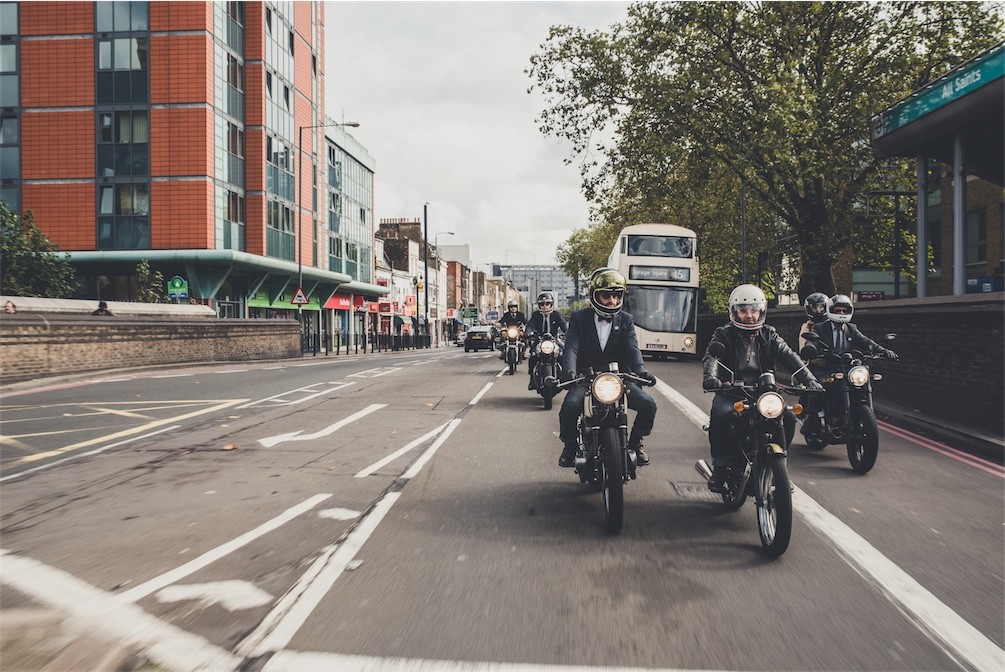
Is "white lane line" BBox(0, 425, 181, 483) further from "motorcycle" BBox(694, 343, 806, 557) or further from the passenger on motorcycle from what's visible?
the passenger on motorcycle

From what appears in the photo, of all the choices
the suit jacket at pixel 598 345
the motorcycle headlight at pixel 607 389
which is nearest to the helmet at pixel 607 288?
the suit jacket at pixel 598 345

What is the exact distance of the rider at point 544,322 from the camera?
1262cm

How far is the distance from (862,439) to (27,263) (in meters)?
27.2

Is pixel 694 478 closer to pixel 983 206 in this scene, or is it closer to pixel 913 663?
pixel 913 663

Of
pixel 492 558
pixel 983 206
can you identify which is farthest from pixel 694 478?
pixel 983 206

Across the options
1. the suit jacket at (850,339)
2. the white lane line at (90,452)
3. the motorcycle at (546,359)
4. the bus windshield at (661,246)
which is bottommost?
the white lane line at (90,452)

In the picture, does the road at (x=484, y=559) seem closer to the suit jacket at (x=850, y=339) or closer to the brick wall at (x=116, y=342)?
the suit jacket at (x=850, y=339)

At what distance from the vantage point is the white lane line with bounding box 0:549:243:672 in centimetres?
312

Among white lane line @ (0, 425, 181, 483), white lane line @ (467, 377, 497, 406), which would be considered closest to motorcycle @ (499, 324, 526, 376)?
white lane line @ (467, 377, 497, 406)

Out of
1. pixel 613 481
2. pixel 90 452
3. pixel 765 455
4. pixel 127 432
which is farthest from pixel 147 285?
pixel 765 455

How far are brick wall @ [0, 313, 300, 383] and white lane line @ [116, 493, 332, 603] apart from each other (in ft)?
48.1

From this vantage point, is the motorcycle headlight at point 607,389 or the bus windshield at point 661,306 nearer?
the motorcycle headlight at point 607,389

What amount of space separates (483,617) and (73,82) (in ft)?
123

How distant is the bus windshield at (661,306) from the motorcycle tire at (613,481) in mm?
20967
